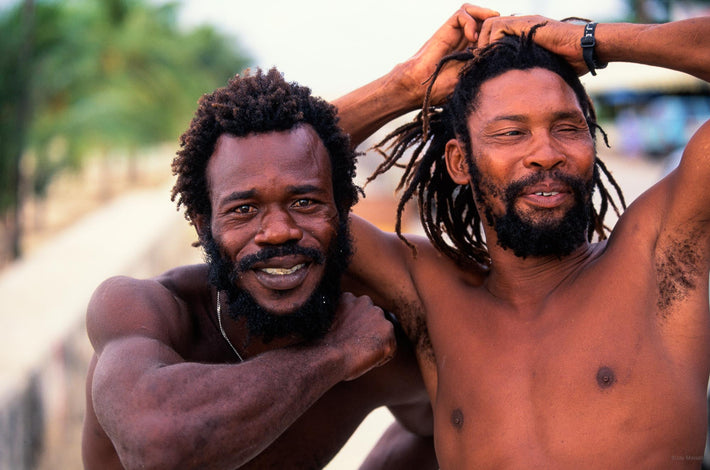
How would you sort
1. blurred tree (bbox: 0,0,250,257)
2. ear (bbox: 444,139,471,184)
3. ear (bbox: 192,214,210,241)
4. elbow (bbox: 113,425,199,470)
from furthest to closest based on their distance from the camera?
blurred tree (bbox: 0,0,250,257) < ear (bbox: 444,139,471,184) < ear (bbox: 192,214,210,241) < elbow (bbox: 113,425,199,470)

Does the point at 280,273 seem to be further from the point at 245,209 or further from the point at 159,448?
the point at 159,448

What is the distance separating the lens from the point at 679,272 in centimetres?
262

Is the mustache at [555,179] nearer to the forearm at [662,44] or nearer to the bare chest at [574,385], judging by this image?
the bare chest at [574,385]

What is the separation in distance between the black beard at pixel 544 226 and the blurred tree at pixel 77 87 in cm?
1205

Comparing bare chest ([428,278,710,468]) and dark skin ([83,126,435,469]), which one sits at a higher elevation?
dark skin ([83,126,435,469])

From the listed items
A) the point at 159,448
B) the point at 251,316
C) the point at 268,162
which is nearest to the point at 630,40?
the point at 268,162

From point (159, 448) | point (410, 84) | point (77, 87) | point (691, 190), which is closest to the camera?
point (159, 448)

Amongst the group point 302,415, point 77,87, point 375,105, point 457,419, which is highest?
point 77,87

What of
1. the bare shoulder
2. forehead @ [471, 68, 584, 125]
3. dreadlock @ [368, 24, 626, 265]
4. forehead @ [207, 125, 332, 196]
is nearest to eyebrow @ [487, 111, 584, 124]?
forehead @ [471, 68, 584, 125]

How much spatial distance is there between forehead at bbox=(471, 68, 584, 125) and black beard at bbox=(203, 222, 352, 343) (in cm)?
67

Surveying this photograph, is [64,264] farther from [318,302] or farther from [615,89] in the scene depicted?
[615,89]

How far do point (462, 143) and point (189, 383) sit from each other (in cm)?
135

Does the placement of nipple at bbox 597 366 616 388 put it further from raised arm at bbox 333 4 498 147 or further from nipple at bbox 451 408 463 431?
raised arm at bbox 333 4 498 147

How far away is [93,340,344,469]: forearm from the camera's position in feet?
7.41
